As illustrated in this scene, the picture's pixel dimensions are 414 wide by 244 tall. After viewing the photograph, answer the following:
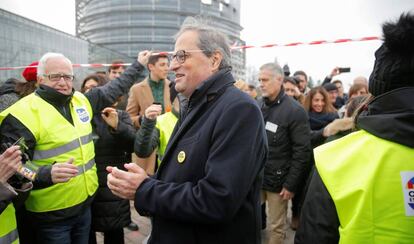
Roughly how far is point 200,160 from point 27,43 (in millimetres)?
39133

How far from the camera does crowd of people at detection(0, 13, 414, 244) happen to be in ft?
3.89

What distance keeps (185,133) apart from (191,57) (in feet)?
1.39

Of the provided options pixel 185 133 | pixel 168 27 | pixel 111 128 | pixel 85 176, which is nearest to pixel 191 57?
pixel 185 133

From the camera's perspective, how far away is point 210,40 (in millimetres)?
1735

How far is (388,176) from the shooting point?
1.17 m

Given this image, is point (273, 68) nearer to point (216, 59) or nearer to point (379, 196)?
point (216, 59)

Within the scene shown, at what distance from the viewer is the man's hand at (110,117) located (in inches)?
122

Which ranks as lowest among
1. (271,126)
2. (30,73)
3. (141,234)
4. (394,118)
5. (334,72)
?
(141,234)

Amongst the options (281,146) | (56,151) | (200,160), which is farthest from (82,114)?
(281,146)

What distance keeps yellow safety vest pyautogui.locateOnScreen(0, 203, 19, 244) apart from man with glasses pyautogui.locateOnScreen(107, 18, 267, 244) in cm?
97

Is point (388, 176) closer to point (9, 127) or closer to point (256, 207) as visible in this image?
point (256, 207)

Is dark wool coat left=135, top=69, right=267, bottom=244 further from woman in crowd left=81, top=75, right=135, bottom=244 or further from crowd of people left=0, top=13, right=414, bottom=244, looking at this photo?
woman in crowd left=81, top=75, right=135, bottom=244

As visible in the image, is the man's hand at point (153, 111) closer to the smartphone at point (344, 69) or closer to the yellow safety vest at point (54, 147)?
the yellow safety vest at point (54, 147)

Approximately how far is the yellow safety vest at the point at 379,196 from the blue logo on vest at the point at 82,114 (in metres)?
2.24
